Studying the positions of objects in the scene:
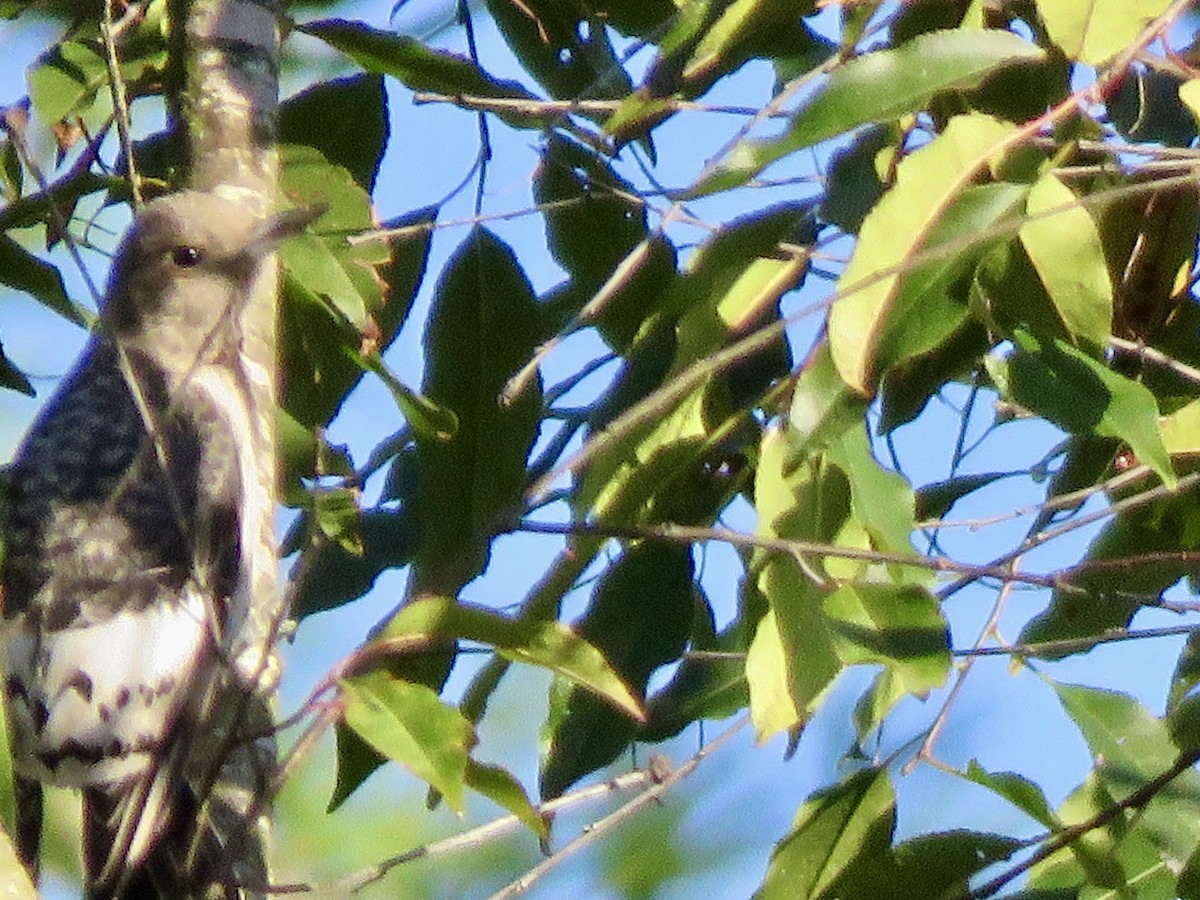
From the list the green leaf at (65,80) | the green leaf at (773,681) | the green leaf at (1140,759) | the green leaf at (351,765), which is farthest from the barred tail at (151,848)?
the green leaf at (1140,759)

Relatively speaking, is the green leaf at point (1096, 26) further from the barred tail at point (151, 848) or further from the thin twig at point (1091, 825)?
the barred tail at point (151, 848)

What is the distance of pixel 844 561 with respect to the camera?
1.66 meters

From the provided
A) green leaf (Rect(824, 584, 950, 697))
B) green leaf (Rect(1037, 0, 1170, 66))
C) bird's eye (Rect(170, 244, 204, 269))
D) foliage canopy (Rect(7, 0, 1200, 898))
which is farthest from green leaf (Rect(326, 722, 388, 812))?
bird's eye (Rect(170, 244, 204, 269))

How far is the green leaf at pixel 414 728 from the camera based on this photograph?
1.33 metres

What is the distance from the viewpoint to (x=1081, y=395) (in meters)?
1.60

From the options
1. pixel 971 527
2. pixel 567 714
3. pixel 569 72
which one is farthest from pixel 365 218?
pixel 971 527

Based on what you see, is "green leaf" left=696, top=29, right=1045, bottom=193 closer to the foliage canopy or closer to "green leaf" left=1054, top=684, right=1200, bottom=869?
the foliage canopy

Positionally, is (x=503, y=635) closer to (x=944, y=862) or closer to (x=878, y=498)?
(x=878, y=498)

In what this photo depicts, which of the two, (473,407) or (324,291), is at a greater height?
(324,291)

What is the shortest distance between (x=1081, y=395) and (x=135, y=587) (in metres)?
1.36

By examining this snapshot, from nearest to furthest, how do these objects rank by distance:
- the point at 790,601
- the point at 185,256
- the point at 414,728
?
the point at 414,728 < the point at 790,601 < the point at 185,256

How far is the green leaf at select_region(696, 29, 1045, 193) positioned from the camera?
4.74 ft

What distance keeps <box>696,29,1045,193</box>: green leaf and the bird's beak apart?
62cm

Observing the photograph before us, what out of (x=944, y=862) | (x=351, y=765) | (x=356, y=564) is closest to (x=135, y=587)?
(x=356, y=564)
